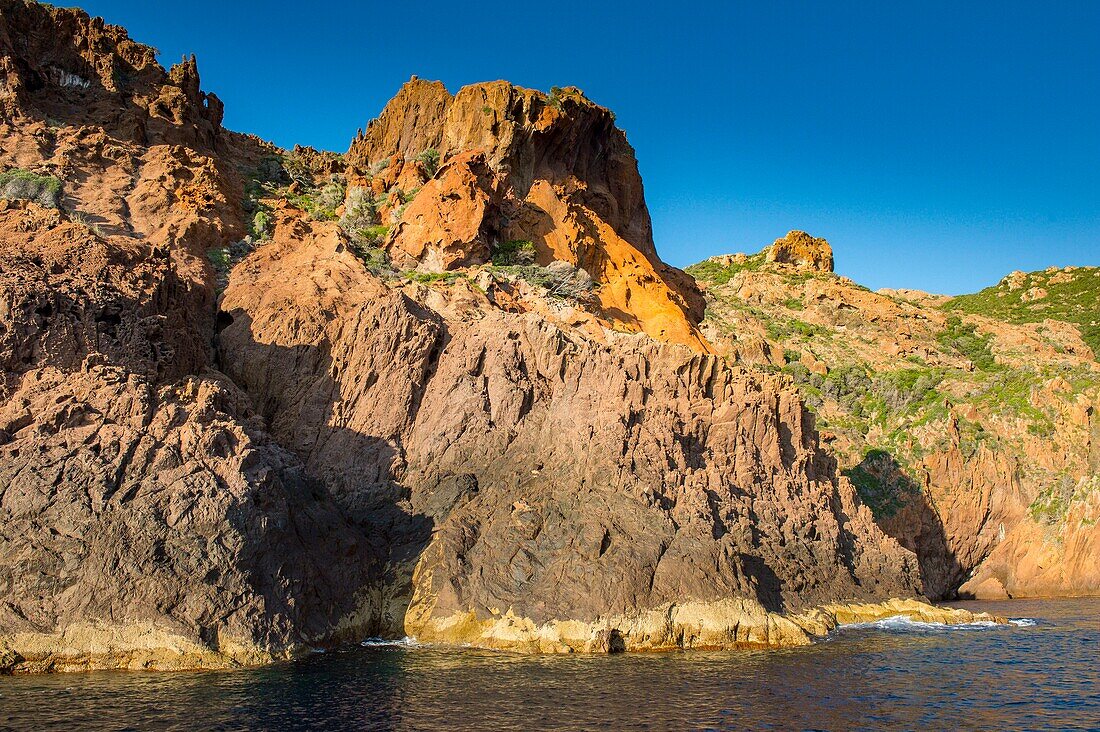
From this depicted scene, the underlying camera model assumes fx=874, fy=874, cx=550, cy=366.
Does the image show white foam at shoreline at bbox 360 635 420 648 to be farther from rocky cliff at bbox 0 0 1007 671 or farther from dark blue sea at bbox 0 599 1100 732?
rocky cliff at bbox 0 0 1007 671

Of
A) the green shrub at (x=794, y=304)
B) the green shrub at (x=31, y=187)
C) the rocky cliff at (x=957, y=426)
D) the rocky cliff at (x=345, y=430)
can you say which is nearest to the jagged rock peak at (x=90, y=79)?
the rocky cliff at (x=345, y=430)

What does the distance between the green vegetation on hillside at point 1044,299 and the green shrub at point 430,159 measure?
252ft

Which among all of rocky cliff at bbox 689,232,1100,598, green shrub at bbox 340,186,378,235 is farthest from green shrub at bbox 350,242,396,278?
rocky cliff at bbox 689,232,1100,598

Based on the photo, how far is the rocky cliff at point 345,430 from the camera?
25.0 metres

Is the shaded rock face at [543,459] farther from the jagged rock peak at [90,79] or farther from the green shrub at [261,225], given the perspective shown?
the jagged rock peak at [90,79]

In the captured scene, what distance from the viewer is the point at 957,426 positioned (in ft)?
200

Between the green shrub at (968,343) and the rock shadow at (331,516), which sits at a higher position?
Answer: the green shrub at (968,343)

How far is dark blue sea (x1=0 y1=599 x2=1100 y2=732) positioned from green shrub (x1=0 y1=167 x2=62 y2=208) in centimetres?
2641

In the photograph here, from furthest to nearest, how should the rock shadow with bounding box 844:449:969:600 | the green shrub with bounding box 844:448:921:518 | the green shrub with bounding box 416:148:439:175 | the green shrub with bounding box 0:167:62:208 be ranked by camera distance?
the green shrub with bounding box 416:148:439:175
the green shrub with bounding box 844:448:921:518
the rock shadow with bounding box 844:449:969:600
the green shrub with bounding box 0:167:62:208

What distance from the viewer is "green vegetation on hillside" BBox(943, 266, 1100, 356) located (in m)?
108

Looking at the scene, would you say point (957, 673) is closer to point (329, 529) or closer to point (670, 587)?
point (670, 587)

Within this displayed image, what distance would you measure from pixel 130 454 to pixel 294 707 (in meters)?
10.6

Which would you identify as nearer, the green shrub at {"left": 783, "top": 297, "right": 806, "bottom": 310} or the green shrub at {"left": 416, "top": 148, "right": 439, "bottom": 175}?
the green shrub at {"left": 416, "top": 148, "right": 439, "bottom": 175}

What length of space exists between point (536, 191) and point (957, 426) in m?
33.6
